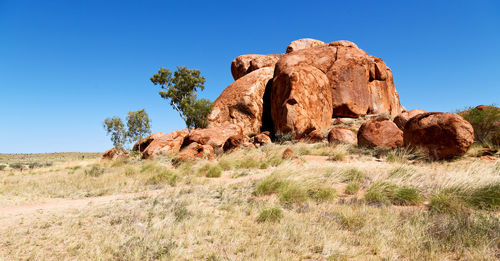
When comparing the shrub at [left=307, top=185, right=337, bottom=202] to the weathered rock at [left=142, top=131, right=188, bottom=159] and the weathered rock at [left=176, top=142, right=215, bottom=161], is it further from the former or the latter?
the weathered rock at [left=142, top=131, right=188, bottom=159]

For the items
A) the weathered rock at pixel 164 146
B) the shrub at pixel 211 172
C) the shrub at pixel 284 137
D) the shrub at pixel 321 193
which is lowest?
the shrub at pixel 321 193

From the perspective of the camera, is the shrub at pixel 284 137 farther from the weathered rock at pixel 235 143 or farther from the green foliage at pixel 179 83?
the green foliage at pixel 179 83

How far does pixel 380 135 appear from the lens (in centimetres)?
1262

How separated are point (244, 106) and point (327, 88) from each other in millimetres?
7378

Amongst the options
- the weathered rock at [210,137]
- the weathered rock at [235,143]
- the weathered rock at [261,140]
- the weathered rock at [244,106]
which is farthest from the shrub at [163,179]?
the weathered rock at [244,106]

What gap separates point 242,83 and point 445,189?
20.4m

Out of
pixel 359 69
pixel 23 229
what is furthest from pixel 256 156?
pixel 359 69

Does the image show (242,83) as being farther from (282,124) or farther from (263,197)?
(263,197)

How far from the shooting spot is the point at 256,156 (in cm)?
1253

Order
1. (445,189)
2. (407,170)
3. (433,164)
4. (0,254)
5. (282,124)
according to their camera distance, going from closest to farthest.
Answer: (0,254), (445,189), (407,170), (433,164), (282,124)

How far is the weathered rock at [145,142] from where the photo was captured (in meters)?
22.1

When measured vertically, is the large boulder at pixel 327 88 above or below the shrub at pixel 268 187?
above

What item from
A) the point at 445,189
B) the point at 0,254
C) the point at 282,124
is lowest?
the point at 0,254

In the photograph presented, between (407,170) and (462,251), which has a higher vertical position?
(407,170)
